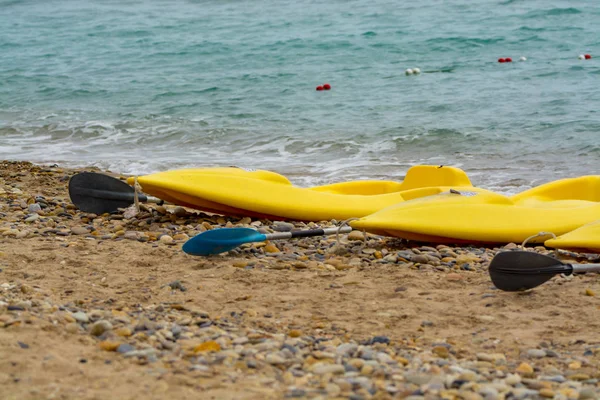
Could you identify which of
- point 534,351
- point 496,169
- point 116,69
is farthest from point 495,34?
point 534,351

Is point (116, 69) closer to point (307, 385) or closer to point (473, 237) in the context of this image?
point (473, 237)

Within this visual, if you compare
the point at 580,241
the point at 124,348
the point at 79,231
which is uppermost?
the point at 580,241

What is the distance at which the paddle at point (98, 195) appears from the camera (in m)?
5.18

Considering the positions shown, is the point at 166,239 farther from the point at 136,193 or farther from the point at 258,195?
the point at 258,195

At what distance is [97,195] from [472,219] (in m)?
2.34

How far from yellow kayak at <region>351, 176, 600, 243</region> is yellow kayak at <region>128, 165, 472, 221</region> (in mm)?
420

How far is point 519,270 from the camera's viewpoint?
11.5 ft

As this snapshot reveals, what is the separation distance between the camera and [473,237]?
4.52m

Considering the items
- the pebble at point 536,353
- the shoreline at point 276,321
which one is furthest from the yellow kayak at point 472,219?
the pebble at point 536,353

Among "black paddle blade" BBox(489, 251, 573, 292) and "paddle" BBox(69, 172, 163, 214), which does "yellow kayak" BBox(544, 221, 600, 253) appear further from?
"paddle" BBox(69, 172, 163, 214)

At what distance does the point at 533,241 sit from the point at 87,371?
2992mm

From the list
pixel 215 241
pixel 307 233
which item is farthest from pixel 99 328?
pixel 307 233

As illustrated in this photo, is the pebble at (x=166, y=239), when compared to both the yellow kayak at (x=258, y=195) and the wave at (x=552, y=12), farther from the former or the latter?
the wave at (x=552, y=12)

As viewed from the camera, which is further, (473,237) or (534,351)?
(473,237)
